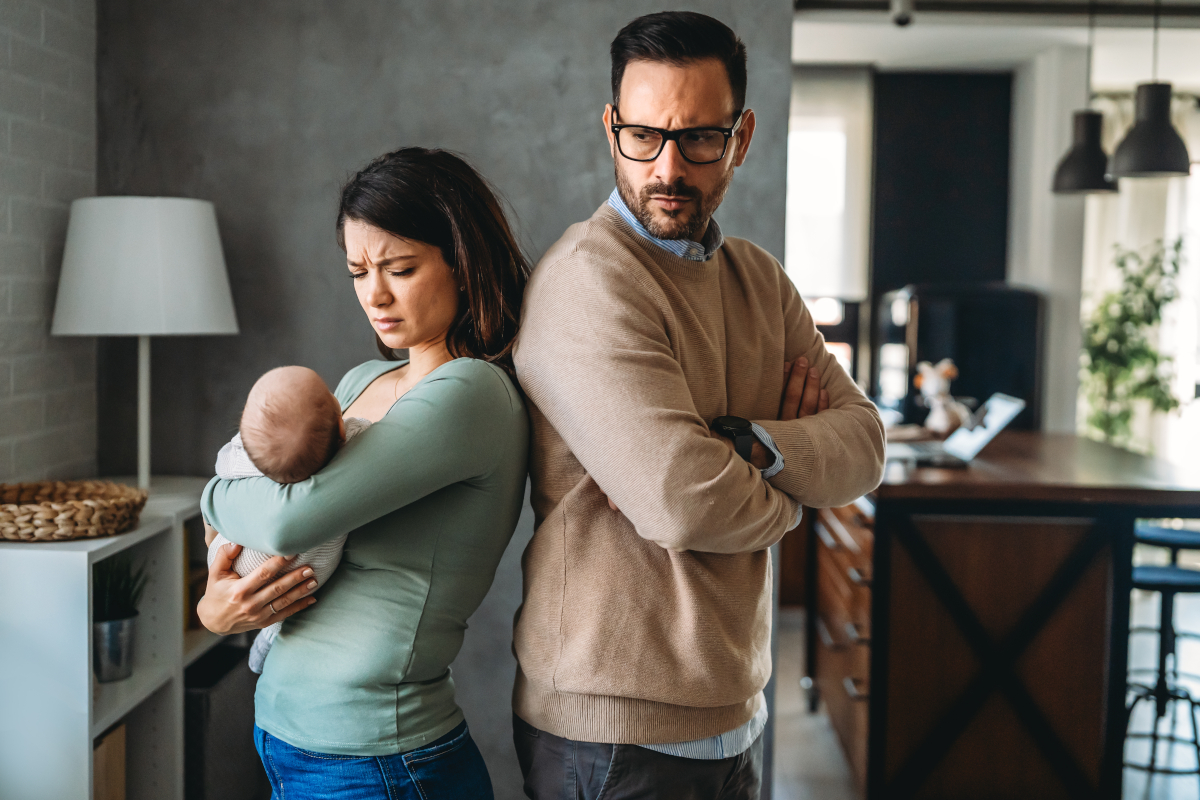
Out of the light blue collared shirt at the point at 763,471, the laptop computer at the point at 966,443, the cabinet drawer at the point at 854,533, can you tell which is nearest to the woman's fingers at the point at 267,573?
the light blue collared shirt at the point at 763,471

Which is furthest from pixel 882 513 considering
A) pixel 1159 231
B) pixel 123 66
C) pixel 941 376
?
pixel 1159 231

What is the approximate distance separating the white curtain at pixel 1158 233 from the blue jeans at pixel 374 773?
5.71 m

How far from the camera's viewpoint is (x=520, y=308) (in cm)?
137

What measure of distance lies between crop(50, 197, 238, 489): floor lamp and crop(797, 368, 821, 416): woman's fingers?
4.53 ft

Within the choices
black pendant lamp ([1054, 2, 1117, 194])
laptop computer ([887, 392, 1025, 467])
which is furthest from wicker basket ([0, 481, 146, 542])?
black pendant lamp ([1054, 2, 1117, 194])

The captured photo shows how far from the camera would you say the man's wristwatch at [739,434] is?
128 centimetres

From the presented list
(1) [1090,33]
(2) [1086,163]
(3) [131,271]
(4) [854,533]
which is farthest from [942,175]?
(3) [131,271]

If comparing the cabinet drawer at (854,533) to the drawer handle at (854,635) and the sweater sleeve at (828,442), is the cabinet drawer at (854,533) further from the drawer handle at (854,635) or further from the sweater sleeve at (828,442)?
the sweater sleeve at (828,442)

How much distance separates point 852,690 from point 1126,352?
366cm

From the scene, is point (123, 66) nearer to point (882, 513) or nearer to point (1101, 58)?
point (882, 513)

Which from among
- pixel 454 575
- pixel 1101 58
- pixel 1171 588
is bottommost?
pixel 1171 588

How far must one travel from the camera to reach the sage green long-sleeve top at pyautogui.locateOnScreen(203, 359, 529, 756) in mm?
1151

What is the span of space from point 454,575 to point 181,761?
4.18ft

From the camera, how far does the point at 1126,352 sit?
5.57 meters
